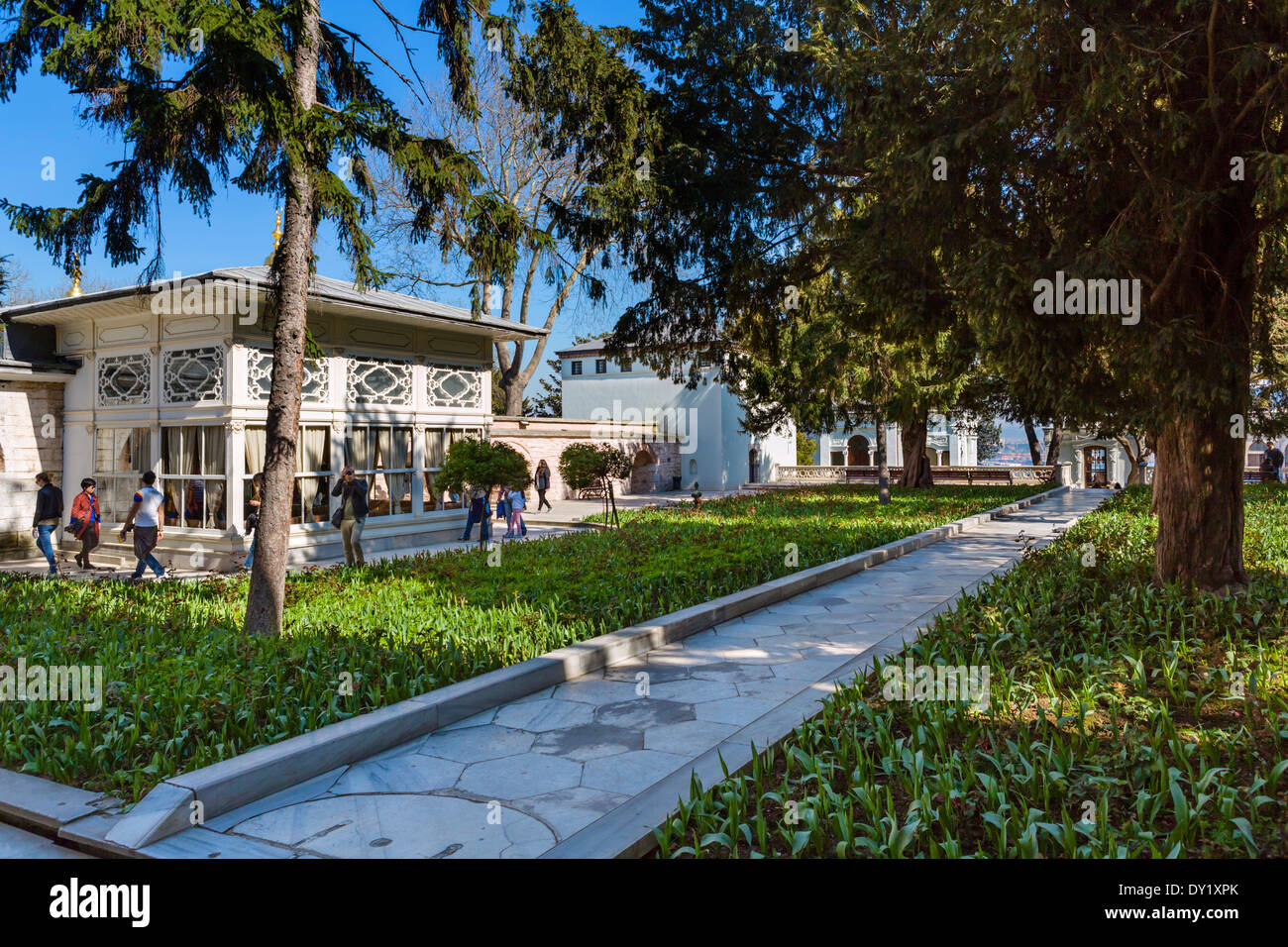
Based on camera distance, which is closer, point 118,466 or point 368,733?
point 368,733

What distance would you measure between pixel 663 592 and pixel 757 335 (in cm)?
689

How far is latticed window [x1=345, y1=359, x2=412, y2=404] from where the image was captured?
15141 mm

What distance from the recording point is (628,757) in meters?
4.71

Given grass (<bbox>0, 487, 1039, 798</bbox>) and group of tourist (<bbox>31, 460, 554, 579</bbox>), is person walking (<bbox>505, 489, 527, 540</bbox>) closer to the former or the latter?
grass (<bbox>0, 487, 1039, 798</bbox>)

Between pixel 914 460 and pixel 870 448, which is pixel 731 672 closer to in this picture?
pixel 914 460

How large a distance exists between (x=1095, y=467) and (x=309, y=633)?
4459 cm

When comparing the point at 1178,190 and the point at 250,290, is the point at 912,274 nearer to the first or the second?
the point at 1178,190

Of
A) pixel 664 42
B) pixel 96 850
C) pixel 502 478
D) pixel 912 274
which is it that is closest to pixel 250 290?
pixel 502 478

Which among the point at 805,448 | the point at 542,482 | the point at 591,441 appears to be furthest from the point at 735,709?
the point at 805,448

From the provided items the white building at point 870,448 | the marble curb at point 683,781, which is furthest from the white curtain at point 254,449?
the white building at point 870,448

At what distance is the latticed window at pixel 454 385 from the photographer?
16.7 meters

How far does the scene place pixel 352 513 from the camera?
12.1 metres

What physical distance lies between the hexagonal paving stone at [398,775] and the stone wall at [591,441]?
22785 mm

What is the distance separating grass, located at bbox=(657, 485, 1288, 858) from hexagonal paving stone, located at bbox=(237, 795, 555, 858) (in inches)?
30.7
